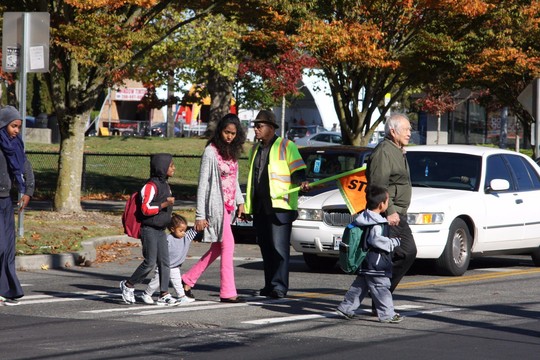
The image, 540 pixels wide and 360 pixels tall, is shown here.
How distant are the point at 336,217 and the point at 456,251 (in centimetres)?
151

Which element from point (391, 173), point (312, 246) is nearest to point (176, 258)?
point (391, 173)

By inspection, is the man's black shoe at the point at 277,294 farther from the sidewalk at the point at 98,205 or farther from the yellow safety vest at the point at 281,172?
the sidewalk at the point at 98,205

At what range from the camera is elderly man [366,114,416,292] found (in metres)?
9.47

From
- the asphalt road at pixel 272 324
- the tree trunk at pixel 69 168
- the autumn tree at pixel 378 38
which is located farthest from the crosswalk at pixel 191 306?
the autumn tree at pixel 378 38

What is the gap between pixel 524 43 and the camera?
87.3 feet

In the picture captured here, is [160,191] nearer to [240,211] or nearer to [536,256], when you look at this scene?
[240,211]

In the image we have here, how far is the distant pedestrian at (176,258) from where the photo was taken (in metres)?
10.3

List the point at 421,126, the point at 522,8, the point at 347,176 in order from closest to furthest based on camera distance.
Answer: the point at 347,176, the point at 522,8, the point at 421,126

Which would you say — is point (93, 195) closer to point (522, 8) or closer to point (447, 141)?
point (522, 8)

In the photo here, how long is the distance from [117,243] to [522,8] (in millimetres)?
12240

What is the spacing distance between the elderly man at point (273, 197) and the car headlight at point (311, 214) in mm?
2565

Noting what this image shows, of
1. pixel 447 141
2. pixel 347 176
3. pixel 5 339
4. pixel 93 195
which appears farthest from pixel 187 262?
pixel 447 141

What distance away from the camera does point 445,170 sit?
46.1ft

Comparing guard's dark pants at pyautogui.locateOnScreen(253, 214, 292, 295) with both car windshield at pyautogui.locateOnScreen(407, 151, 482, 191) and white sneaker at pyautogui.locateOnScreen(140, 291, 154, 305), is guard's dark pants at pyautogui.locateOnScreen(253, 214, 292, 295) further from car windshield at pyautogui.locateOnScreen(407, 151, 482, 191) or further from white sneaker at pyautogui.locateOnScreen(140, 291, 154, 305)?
car windshield at pyautogui.locateOnScreen(407, 151, 482, 191)
